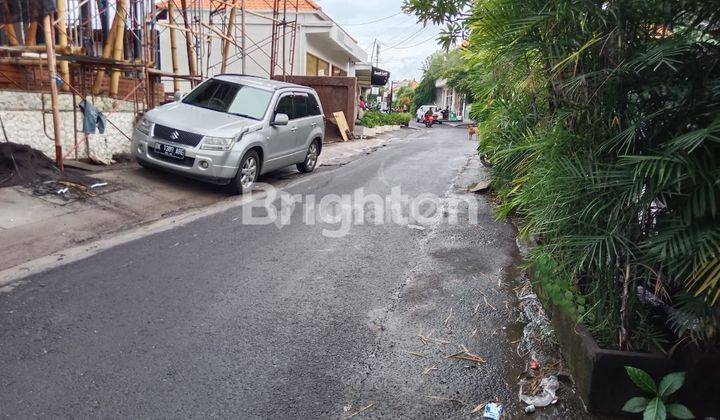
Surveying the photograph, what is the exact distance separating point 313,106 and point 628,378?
9617mm

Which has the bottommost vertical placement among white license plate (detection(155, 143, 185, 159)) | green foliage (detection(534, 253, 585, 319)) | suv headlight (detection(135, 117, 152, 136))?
green foliage (detection(534, 253, 585, 319))

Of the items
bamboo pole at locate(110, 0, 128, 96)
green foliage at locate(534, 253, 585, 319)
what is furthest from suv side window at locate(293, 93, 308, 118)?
green foliage at locate(534, 253, 585, 319)

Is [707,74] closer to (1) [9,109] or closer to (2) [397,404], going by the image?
(2) [397,404]

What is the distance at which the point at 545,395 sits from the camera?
3150mm

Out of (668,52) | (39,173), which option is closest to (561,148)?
(668,52)

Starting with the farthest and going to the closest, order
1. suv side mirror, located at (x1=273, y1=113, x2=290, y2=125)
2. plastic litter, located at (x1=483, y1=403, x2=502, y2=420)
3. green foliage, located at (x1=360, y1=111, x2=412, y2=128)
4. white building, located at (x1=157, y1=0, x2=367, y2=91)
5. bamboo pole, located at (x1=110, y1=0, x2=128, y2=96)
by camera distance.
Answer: green foliage, located at (x1=360, y1=111, x2=412, y2=128) → white building, located at (x1=157, y1=0, x2=367, y2=91) → suv side mirror, located at (x1=273, y1=113, x2=290, y2=125) → bamboo pole, located at (x1=110, y1=0, x2=128, y2=96) → plastic litter, located at (x1=483, y1=403, x2=502, y2=420)

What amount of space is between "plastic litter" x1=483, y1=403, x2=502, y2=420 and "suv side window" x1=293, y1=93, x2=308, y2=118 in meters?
8.43

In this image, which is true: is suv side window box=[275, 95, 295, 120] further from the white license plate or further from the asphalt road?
the asphalt road

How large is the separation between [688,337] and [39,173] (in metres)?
8.08

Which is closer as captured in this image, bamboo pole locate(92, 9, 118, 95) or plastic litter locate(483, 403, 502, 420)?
plastic litter locate(483, 403, 502, 420)

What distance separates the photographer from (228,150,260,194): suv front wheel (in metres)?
8.59

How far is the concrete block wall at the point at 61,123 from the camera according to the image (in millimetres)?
8109

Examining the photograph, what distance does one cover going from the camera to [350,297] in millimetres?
4590

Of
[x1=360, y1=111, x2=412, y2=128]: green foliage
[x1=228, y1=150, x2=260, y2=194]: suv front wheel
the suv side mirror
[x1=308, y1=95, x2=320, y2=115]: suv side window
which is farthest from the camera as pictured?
[x1=360, y1=111, x2=412, y2=128]: green foliage
